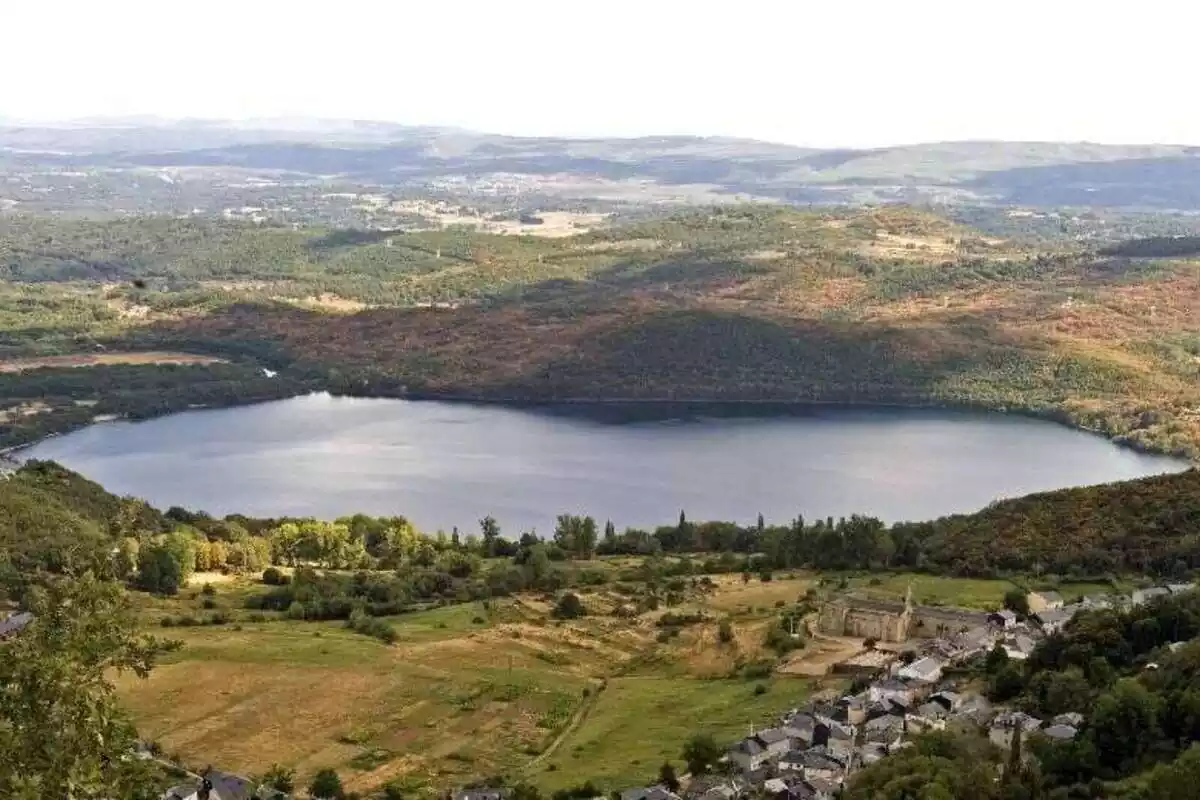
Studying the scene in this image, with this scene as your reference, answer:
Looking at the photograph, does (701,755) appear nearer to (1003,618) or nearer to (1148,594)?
(1003,618)

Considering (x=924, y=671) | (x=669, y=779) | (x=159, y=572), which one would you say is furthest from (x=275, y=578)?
(x=924, y=671)

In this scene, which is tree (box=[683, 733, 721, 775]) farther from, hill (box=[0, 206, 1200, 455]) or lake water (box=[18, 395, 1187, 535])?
hill (box=[0, 206, 1200, 455])

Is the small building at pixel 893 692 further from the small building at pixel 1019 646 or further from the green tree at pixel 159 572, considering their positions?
the green tree at pixel 159 572

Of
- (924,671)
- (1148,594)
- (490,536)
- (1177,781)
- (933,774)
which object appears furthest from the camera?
(490,536)

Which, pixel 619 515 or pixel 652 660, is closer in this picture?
pixel 652 660

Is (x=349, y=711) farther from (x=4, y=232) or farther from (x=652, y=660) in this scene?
(x=4, y=232)

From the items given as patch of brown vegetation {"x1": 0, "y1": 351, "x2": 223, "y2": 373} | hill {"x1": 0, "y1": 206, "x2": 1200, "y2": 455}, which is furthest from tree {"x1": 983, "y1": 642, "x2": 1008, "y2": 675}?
patch of brown vegetation {"x1": 0, "y1": 351, "x2": 223, "y2": 373}

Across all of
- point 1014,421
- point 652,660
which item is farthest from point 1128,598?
point 1014,421
